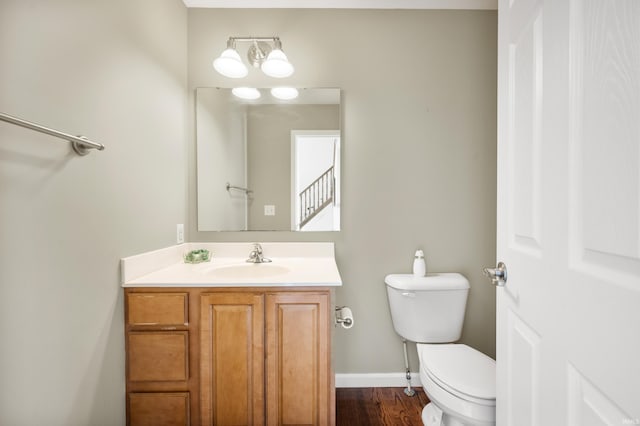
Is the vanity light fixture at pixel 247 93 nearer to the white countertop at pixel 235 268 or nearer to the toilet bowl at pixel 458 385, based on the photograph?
the white countertop at pixel 235 268

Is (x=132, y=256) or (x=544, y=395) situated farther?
(x=132, y=256)

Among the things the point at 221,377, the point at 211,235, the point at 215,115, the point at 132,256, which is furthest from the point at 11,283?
the point at 215,115

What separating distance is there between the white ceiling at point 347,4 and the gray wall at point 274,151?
0.62 metres

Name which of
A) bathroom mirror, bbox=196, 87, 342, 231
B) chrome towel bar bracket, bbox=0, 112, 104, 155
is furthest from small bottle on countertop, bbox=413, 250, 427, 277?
chrome towel bar bracket, bbox=0, 112, 104, 155

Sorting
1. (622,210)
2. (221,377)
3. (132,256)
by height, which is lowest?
(221,377)

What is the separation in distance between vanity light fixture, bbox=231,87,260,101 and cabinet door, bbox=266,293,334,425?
1259 mm

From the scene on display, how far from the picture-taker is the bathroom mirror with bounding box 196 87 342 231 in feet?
6.07

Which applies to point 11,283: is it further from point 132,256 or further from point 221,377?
point 221,377

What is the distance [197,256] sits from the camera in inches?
67.2

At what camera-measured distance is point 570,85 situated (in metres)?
0.62

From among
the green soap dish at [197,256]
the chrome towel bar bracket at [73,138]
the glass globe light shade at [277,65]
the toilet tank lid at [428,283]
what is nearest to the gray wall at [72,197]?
the chrome towel bar bracket at [73,138]

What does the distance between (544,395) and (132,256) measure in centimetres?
155

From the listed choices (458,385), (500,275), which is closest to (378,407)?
(458,385)

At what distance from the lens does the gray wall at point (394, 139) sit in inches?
72.3
